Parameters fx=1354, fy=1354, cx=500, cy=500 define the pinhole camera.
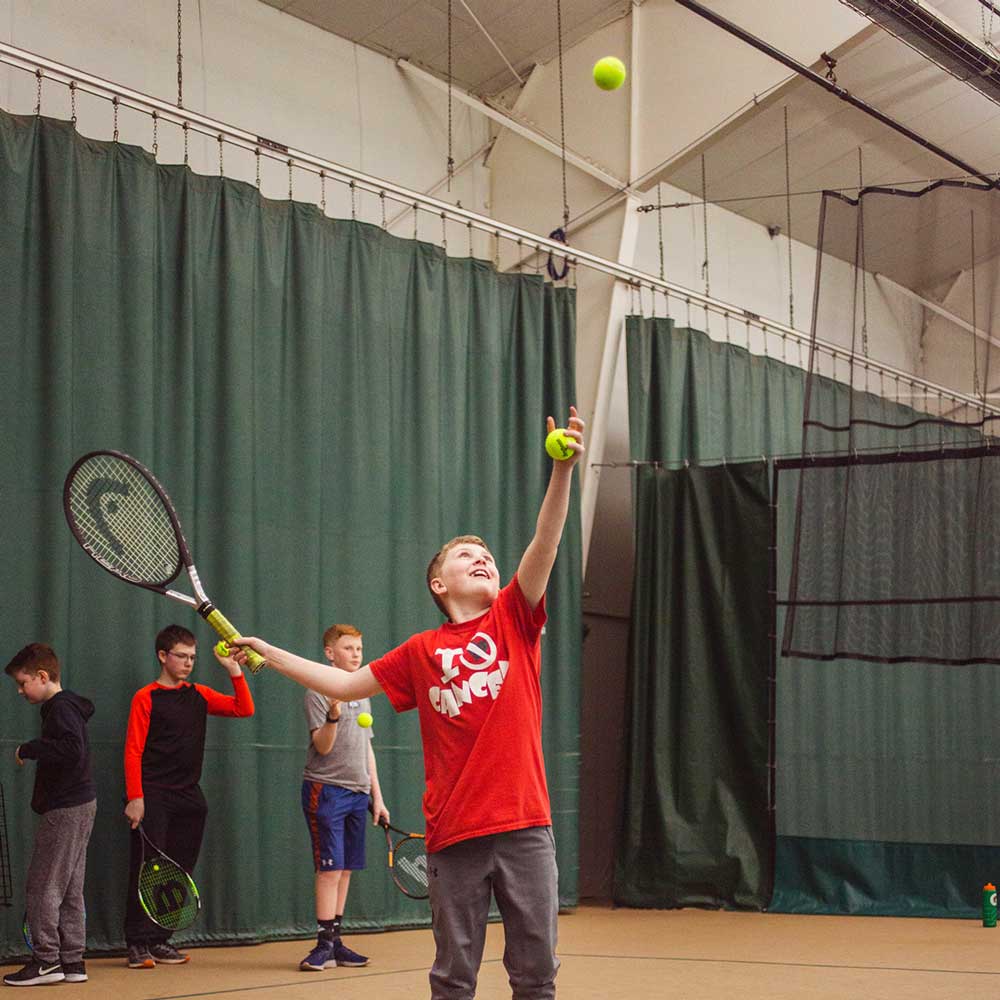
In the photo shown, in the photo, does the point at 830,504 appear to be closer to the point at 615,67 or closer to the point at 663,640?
the point at 663,640

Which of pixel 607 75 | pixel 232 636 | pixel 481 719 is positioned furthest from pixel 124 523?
pixel 607 75

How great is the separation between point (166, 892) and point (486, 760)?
3121 millimetres

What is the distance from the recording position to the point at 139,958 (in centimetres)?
571

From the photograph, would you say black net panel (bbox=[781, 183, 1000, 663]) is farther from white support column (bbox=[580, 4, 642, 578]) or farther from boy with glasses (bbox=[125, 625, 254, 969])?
boy with glasses (bbox=[125, 625, 254, 969])

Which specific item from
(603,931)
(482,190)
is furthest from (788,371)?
(603,931)

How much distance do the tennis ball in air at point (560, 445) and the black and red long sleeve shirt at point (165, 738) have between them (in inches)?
140

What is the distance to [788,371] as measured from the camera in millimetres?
10273

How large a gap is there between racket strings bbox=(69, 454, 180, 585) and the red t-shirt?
43.2 inches

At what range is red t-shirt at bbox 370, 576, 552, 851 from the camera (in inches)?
118

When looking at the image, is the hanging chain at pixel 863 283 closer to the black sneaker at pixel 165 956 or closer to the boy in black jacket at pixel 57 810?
the boy in black jacket at pixel 57 810

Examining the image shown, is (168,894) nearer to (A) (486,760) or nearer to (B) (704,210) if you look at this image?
(A) (486,760)

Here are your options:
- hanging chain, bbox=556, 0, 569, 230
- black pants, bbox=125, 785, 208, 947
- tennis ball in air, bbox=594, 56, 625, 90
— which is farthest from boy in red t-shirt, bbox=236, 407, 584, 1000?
hanging chain, bbox=556, 0, 569, 230

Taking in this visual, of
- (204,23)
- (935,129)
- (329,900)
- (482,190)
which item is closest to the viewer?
(329,900)

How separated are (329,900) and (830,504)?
3.30 meters
